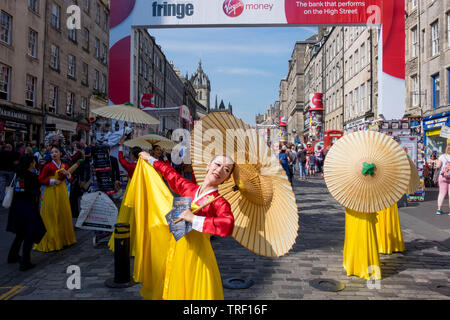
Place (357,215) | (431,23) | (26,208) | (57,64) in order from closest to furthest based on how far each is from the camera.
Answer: (357,215)
(26,208)
(431,23)
(57,64)

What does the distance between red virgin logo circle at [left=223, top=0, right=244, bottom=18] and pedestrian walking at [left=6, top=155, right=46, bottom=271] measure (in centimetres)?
763

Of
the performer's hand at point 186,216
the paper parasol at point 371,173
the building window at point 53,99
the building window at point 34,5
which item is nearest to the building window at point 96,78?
the building window at point 53,99

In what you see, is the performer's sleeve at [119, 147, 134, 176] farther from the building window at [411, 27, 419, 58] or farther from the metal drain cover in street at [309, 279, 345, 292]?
the building window at [411, 27, 419, 58]

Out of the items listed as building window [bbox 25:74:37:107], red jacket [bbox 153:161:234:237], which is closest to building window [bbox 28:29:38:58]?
building window [bbox 25:74:37:107]

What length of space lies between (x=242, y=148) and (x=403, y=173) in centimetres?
285

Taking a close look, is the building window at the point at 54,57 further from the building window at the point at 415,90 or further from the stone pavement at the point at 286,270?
the building window at the point at 415,90

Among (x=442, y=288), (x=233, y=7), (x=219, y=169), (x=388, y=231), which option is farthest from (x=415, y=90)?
(x=219, y=169)

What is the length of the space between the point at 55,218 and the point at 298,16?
906cm

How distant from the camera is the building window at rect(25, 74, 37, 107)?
19953 mm

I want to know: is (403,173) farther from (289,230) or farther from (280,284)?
(289,230)

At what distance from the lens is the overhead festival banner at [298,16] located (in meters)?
10.2

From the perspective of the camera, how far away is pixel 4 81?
710 inches
